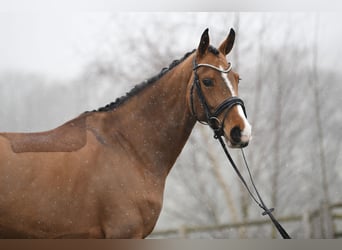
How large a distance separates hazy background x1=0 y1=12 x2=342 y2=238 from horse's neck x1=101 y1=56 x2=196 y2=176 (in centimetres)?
123

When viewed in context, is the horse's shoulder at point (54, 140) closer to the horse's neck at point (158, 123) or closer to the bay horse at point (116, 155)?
the bay horse at point (116, 155)

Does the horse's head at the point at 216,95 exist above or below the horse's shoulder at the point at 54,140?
above

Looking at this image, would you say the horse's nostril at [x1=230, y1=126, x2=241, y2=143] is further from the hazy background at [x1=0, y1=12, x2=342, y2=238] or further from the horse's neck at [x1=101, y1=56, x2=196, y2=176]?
the hazy background at [x1=0, y1=12, x2=342, y2=238]

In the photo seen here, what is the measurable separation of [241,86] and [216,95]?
161 centimetres

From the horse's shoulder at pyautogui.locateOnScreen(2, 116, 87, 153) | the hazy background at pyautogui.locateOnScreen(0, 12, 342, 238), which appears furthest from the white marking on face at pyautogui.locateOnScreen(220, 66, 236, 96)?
the hazy background at pyautogui.locateOnScreen(0, 12, 342, 238)

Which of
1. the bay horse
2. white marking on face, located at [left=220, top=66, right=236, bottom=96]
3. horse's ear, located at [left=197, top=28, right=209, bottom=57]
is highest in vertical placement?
horse's ear, located at [left=197, top=28, right=209, bottom=57]

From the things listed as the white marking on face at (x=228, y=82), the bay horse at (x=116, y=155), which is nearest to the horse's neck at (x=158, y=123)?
the bay horse at (x=116, y=155)

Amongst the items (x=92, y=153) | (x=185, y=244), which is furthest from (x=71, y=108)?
(x=92, y=153)

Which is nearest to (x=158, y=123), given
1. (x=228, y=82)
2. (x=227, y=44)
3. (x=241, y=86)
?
(x=228, y=82)

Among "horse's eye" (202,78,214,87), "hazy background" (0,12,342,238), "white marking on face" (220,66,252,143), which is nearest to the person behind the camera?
"white marking on face" (220,66,252,143)

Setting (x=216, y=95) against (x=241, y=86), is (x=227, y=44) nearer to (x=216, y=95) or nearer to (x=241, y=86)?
(x=216, y=95)

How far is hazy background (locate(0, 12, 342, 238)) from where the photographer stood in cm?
314

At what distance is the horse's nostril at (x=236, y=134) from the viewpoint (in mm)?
1795

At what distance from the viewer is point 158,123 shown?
1.94m
